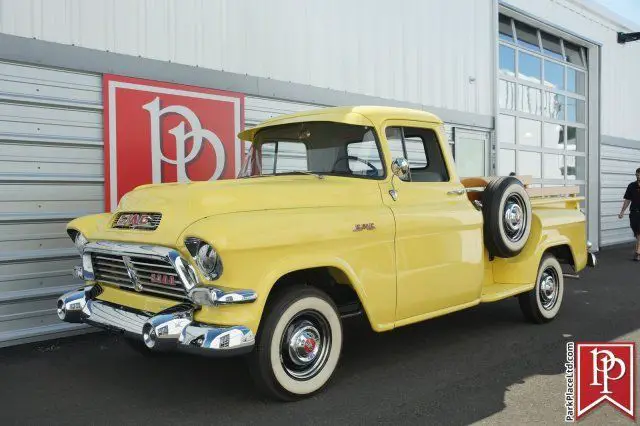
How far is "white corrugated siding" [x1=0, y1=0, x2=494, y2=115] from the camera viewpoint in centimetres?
569

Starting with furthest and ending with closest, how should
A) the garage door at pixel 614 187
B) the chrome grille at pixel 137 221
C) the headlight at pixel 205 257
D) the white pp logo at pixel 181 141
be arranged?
the garage door at pixel 614 187
the white pp logo at pixel 181 141
the chrome grille at pixel 137 221
the headlight at pixel 205 257

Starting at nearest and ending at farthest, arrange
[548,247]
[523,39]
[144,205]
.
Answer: [144,205], [548,247], [523,39]

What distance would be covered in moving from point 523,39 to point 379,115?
9.13m

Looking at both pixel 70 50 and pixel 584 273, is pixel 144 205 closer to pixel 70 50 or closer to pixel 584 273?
pixel 70 50

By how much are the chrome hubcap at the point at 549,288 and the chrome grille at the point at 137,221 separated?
4.12m

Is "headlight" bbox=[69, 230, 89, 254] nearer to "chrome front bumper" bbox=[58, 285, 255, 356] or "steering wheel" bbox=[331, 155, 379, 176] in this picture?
"chrome front bumper" bbox=[58, 285, 255, 356]

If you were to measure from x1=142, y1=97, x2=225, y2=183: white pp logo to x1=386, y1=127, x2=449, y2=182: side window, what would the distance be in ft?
9.05

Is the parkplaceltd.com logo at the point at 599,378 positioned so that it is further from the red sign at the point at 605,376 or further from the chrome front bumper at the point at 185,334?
the chrome front bumper at the point at 185,334

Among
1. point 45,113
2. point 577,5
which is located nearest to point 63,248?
point 45,113

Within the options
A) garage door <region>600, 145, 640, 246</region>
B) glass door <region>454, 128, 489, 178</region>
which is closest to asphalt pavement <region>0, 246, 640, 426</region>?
glass door <region>454, 128, 489, 178</region>

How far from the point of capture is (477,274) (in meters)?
4.96

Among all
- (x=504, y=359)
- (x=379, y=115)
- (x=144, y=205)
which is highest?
(x=379, y=115)

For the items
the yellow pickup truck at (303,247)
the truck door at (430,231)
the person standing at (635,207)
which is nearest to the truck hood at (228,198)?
the yellow pickup truck at (303,247)

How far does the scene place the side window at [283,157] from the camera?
4805 mm
